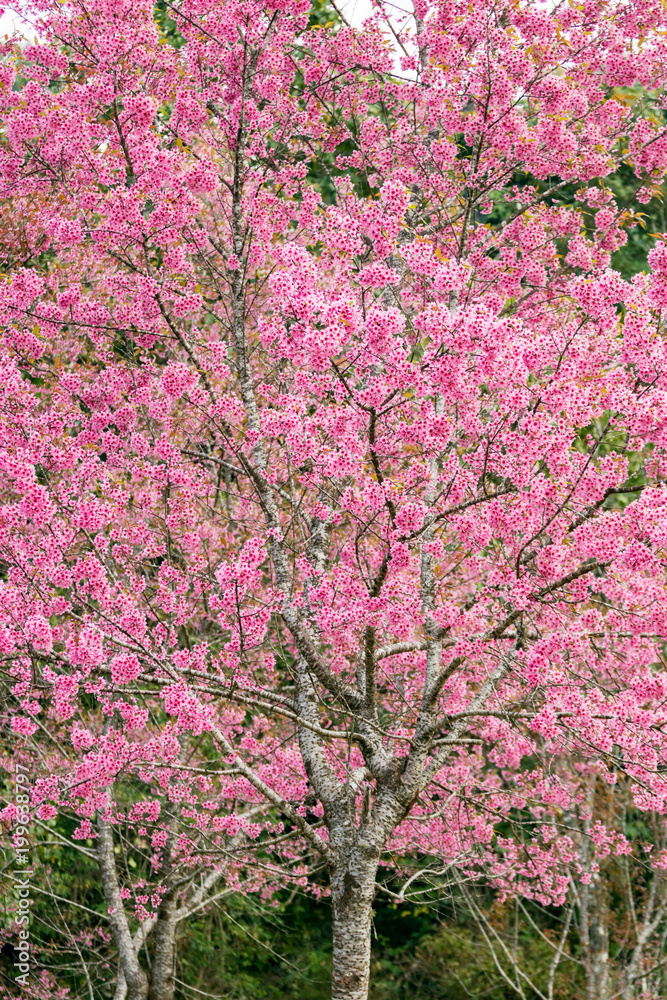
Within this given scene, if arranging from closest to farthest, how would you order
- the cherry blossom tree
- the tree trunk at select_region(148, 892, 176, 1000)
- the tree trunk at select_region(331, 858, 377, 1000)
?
1. the cherry blossom tree
2. the tree trunk at select_region(331, 858, 377, 1000)
3. the tree trunk at select_region(148, 892, 176, 1000)

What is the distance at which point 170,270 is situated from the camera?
19.6 feet

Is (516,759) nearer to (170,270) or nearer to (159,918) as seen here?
(159,918)

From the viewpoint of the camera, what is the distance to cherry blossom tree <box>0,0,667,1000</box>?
461 cm

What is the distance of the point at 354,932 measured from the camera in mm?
5297

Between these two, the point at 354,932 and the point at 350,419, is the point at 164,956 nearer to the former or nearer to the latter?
the point at 354,932

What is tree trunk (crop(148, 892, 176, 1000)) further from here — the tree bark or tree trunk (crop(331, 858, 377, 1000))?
tree trunk (crop(331, 858, 377, 1000))

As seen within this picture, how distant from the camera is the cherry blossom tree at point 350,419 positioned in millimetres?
4605

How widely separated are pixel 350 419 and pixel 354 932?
3.28 meters

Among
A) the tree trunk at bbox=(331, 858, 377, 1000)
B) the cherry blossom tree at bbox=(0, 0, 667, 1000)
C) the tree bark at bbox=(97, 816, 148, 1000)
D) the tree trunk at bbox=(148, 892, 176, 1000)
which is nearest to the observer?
the cherry blossom tree at bbox=(0, 0, 667, 1000)

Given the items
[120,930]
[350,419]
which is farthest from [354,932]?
[350,419]

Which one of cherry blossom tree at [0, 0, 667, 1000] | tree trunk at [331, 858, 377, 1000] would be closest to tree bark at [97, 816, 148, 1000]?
cherry blossom tree at [0, 0, 667, 1000]

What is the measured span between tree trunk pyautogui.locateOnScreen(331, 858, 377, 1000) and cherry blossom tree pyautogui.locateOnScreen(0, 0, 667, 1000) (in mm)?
17

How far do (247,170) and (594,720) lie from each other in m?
4.40

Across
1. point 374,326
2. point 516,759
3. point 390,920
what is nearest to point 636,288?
point 374,326
